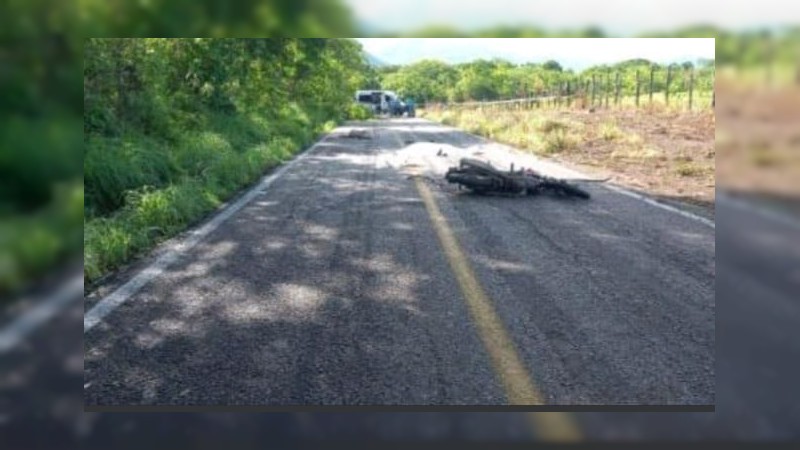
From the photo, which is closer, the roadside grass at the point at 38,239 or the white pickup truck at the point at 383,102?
the roadside grass at the point at 38,239

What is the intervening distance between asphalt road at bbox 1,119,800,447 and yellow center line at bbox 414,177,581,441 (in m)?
0.02

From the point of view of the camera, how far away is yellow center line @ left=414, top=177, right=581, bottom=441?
87.0 inches

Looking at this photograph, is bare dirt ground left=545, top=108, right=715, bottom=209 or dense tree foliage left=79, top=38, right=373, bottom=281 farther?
bare dirt ground left=545, top=108, right=715, bottom=209

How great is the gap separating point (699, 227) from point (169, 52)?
2012 mm

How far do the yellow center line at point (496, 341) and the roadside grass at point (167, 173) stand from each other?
674mm

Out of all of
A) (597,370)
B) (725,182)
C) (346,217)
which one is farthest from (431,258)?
(725,182)

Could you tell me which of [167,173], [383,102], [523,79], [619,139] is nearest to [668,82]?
[523,79]

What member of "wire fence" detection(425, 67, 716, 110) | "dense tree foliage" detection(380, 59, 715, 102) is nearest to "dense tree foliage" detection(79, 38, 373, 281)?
"dense tree foliage" detection(380, 59, 715, 102)

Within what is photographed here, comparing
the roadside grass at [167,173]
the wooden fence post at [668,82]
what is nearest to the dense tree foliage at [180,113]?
the roadside grass at [167,173]

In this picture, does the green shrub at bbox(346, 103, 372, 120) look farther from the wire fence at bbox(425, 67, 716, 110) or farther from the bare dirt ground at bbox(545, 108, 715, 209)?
the bare dirt ground at bbox(545, 108, 715, 209)

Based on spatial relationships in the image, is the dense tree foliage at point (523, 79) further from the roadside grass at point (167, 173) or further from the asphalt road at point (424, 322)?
the roadside grass at point (167, 173)

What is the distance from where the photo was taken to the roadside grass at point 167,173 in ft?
8.20

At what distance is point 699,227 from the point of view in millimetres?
2812

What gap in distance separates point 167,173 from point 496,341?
172cm
